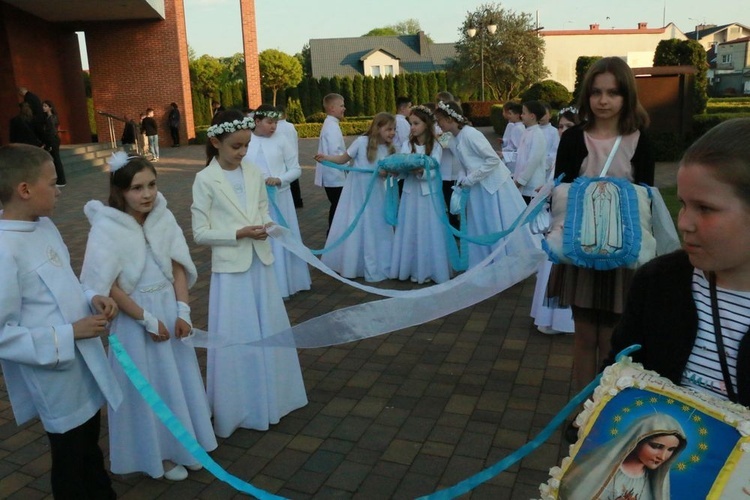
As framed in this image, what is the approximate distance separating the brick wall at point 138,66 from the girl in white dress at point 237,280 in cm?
2511

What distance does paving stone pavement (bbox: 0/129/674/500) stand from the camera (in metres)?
3.28

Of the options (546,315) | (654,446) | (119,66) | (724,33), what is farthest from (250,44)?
(724,33)

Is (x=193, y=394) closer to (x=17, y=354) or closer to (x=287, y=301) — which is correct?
(x=17, y=354)

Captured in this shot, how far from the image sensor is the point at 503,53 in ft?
144

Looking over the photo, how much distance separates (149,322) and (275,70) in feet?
178

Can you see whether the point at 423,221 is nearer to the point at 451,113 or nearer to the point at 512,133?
the point at 451,113

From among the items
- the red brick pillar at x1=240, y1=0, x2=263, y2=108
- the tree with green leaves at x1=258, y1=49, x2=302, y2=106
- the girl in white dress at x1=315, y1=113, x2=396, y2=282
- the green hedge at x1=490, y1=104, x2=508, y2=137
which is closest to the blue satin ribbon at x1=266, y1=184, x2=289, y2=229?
the girl in white dress at x1=315, y1=113, x2=396, y2=282

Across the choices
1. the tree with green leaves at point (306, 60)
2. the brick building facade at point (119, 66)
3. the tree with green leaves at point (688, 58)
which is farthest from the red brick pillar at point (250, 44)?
the tree with green leaves at point (306, 60)

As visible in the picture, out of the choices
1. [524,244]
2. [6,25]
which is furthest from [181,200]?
[6,25]

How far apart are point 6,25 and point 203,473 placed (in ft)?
72.2

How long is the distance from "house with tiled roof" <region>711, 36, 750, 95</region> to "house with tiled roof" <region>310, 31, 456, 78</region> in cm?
3167

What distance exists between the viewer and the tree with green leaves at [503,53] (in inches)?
1711

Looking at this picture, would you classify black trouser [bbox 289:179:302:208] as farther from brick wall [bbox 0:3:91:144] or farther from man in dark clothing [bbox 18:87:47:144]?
brick wall [bbox 0:3:91:144]

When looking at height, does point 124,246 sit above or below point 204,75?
below
